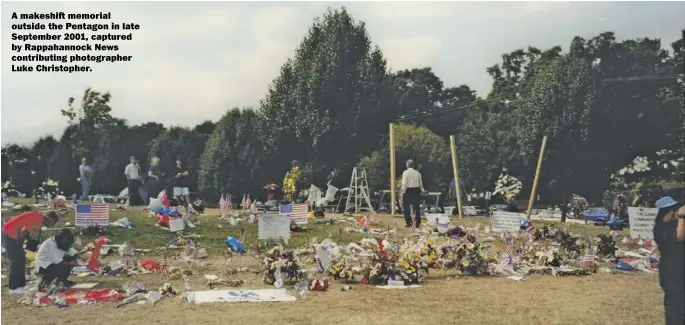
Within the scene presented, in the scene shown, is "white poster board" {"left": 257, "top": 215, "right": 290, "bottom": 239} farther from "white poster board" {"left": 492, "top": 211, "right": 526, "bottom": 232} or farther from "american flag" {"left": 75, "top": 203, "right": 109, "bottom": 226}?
"white poster board" {"left": 492, "top": 211, "right": 526, "bottom": 232}

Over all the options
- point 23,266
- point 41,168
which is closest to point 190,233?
point 41,168

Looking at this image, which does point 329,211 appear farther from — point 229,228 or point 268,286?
point 268,286

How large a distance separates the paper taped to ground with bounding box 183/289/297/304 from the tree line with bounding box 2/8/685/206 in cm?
500

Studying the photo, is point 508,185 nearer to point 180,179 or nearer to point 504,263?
point 504,263

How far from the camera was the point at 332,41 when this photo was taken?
49.4 ft

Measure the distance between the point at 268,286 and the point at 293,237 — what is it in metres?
3.23

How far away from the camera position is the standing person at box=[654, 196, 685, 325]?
790 centimetres

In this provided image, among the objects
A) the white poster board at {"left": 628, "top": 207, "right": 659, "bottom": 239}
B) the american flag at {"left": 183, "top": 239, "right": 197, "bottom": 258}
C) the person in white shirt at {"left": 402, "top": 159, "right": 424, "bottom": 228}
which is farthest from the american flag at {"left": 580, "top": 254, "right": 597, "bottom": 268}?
the american flag at {"left": 183, "top": 239, "right": 197, "bottom": 258}

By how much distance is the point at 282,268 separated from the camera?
9844mm

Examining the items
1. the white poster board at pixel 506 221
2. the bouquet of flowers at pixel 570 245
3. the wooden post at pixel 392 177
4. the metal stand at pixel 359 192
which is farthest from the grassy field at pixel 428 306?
the wooden post at pixel 392 177

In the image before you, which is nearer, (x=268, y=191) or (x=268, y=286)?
(x=268, y=286)

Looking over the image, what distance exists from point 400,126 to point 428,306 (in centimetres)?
744

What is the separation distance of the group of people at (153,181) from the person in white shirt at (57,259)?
403cm

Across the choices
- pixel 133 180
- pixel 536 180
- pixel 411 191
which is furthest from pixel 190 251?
pixel 536 180
